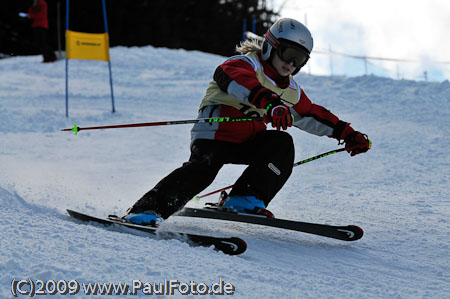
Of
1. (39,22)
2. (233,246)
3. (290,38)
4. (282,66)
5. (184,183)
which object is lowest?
(233,246)

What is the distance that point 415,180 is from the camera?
217 inches

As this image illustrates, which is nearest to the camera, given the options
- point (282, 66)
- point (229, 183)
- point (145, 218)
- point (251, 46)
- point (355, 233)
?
point (145, 218)

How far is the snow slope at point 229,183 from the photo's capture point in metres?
2.34

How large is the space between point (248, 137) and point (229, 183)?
6.37 ft

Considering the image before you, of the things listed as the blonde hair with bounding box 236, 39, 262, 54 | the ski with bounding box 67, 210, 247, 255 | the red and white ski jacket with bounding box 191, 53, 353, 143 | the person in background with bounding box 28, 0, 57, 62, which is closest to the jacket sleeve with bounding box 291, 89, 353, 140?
the red and white ski jacket with bounding box 191, 53, 353, 143

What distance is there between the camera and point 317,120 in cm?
379

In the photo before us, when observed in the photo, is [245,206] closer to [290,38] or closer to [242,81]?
[242,81]

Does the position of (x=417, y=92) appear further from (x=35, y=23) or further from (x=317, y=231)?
(x=35, y=23)

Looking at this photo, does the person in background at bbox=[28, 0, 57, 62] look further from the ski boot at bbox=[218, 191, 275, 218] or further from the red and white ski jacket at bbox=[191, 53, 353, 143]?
the ski boot at bbox=[218, 191, 275, 218]

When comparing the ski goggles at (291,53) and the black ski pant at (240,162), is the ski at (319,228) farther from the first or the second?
the ski goggles at (291,53)

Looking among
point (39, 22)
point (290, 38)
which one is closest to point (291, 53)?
point (290, 38)

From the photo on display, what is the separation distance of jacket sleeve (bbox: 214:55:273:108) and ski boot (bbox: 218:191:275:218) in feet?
1.91

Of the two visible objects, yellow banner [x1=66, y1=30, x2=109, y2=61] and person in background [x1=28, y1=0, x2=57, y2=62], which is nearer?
yellow banner [x1=66, y1=30, x2=109, y2=61]

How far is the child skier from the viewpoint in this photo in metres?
3.24
